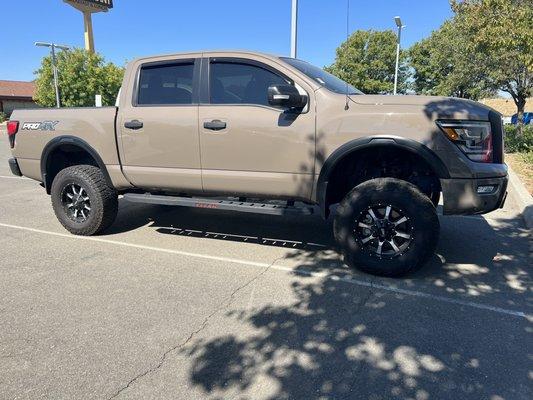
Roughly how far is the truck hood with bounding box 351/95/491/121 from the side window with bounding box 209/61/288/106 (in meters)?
0.98

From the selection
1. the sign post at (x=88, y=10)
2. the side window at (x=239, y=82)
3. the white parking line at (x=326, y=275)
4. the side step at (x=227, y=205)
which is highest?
the sign post at (x=88, y=10)

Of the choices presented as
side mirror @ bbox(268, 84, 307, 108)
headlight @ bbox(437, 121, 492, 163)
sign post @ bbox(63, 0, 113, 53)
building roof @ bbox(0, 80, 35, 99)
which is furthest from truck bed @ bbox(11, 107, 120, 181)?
building roof @ bbox(0, 80, 35, 99)

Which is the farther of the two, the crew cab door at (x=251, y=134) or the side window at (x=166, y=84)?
the side window at (x=166, y=84)

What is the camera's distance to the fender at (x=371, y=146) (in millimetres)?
3799

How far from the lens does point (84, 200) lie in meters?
5.52

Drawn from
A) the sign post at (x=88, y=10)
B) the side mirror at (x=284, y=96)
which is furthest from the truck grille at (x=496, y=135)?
the sign post at (x=88, y=10)

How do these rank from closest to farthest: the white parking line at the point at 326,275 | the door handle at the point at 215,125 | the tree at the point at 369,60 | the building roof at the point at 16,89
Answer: the white parking line at the point at 326,275 < the door handle at the point at 215,125 < the tree at the point at 369,60 < the building roof at the point at 16,89

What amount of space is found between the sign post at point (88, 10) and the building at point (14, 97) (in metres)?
11.3

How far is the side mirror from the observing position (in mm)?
3937

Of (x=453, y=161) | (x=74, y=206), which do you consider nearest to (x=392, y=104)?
(x=453, y=161)

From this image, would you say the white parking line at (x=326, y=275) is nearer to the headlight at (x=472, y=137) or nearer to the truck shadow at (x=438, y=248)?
the truck shadow at (x=438, y=248)

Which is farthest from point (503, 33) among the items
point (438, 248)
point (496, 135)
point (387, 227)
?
point (387, 227)

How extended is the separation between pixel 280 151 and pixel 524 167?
8.93m

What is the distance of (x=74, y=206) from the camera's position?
5.61 metres
